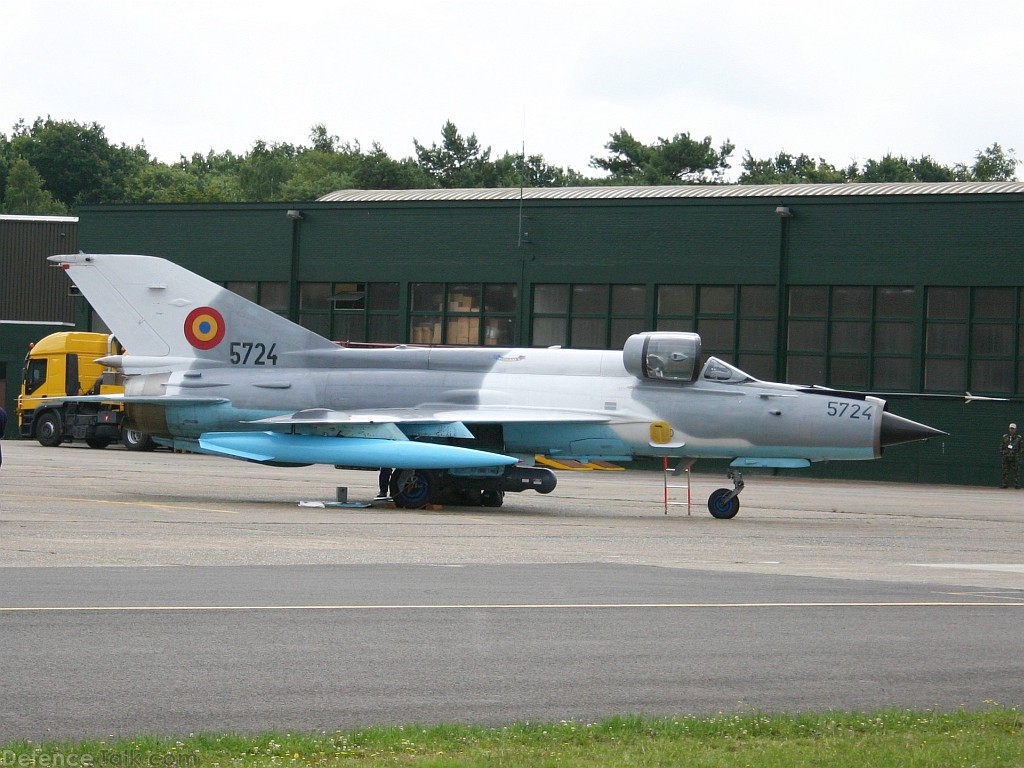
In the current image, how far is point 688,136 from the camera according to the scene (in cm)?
8781

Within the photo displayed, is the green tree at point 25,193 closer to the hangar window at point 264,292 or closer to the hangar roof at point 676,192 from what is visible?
the hangar roof at point 676,192

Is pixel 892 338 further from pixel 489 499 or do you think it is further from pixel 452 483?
pixel 452 483

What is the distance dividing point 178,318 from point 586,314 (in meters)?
19.5

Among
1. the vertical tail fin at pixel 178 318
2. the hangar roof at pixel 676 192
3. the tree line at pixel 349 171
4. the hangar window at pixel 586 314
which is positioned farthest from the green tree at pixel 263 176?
the vertical tail fin at pixel 178 318

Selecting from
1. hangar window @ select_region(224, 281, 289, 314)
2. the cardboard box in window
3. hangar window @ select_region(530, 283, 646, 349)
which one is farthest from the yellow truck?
hangar window @ select_region(530, 283, 646, 349)

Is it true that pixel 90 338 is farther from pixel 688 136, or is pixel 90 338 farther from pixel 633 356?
pixel 688 136

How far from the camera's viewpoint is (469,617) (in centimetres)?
1035

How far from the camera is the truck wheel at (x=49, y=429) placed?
42281 millimetres

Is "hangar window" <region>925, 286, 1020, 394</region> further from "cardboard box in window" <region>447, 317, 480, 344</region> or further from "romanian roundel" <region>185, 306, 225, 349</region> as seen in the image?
"romanian roundel" <region>185, 306, 225, 349</region>

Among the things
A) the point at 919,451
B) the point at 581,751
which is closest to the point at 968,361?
the point at 919,451

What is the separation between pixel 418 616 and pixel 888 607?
3987 millimetres

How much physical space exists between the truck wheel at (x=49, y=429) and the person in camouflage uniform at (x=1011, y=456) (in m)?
27.4

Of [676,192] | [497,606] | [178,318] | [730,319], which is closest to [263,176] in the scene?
[676,192]

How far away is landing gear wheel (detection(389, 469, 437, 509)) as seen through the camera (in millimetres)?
21547
